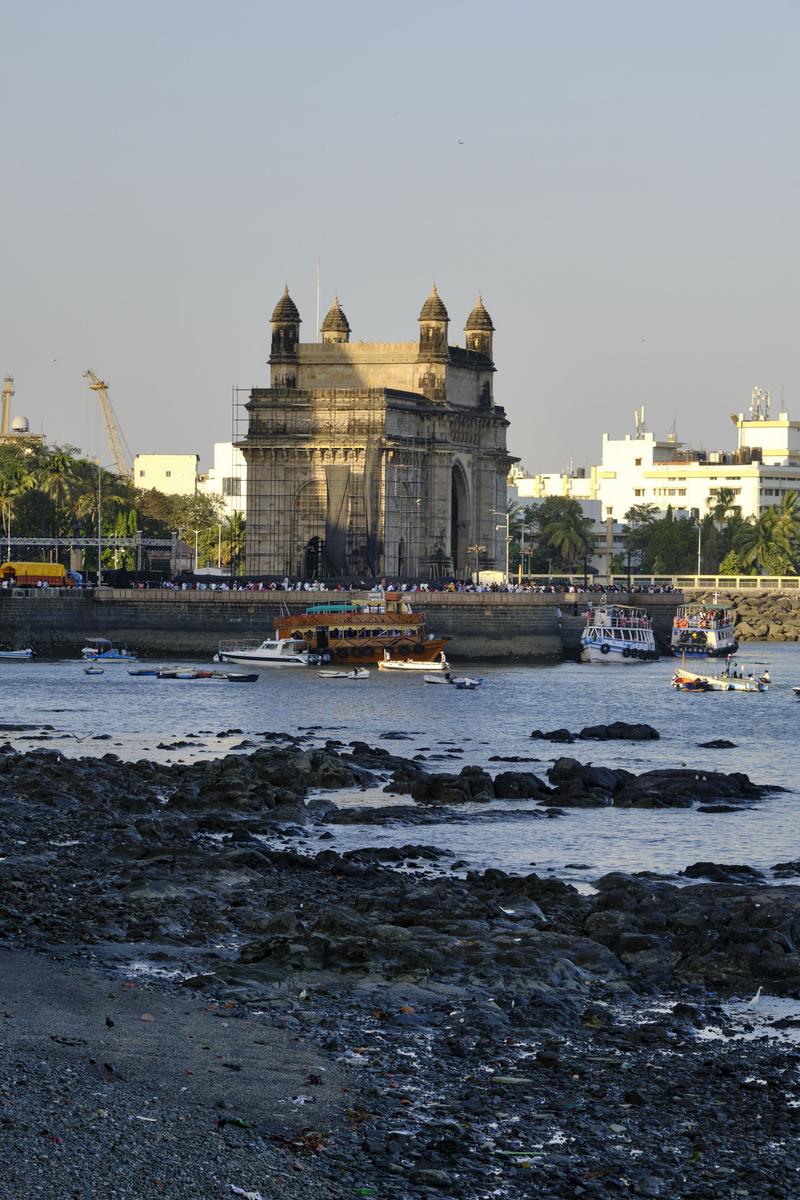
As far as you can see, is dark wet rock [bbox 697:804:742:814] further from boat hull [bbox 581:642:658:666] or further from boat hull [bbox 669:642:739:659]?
boat hull [bbox 669:642:739:659]

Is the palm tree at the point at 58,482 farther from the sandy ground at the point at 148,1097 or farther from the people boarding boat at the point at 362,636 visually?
the sandy ground at the point at 148,1097

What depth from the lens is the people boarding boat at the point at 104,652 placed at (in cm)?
12294

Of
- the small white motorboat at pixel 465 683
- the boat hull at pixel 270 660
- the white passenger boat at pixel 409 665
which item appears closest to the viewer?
the small white motorboat at pixel 465 683

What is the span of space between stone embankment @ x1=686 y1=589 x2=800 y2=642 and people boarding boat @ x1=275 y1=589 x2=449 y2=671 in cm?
4956

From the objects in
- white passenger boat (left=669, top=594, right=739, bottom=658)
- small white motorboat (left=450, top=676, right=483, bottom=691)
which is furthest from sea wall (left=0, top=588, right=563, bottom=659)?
small white motorboat (left=450, top=676, right=483, bottom=691)

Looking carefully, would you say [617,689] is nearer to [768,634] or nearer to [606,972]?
[768,634]

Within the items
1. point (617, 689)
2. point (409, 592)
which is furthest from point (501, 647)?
point (617, 689)

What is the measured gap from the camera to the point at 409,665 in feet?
379

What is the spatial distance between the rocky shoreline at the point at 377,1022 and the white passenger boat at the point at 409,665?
65165mm

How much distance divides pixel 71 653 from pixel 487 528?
52634mm

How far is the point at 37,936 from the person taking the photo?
110ft

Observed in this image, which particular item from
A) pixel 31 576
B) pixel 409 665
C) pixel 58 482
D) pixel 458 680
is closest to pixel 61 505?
pixel 58 482

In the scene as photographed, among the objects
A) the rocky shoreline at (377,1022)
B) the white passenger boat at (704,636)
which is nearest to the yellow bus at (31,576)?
the white passenger boat at (704,636)

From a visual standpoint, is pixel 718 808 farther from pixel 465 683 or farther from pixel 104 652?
pixel 104 652
